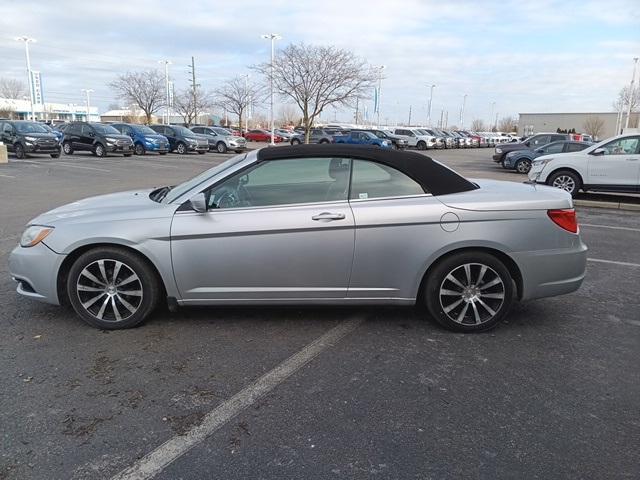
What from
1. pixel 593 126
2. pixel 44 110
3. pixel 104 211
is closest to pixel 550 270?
pixel 104 211

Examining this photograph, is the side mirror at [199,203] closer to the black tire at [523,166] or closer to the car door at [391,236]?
the car door at [391,236]

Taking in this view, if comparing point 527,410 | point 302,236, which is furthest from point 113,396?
point 527,410

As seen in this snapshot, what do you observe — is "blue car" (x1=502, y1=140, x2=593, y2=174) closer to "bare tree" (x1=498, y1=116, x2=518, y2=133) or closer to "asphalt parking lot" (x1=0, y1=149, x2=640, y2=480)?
"asphalt parking lot" (x1=0, y1=149, x2=640, y2=480)

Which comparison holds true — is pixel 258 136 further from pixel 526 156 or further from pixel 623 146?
pixel 623 146

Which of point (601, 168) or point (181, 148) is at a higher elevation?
point (601, 168)

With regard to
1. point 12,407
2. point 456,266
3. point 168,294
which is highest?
point 456,266

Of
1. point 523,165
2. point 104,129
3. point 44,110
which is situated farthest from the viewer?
point 44,110

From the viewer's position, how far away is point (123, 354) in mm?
3732

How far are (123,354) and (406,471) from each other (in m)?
2.27

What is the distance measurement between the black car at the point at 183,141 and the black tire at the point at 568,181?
22645 millimetres

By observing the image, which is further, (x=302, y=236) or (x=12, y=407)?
(x=302, y=236)

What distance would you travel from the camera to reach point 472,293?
4.15 meters

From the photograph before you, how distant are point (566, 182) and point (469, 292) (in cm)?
979

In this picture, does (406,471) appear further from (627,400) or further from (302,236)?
(302,236)
